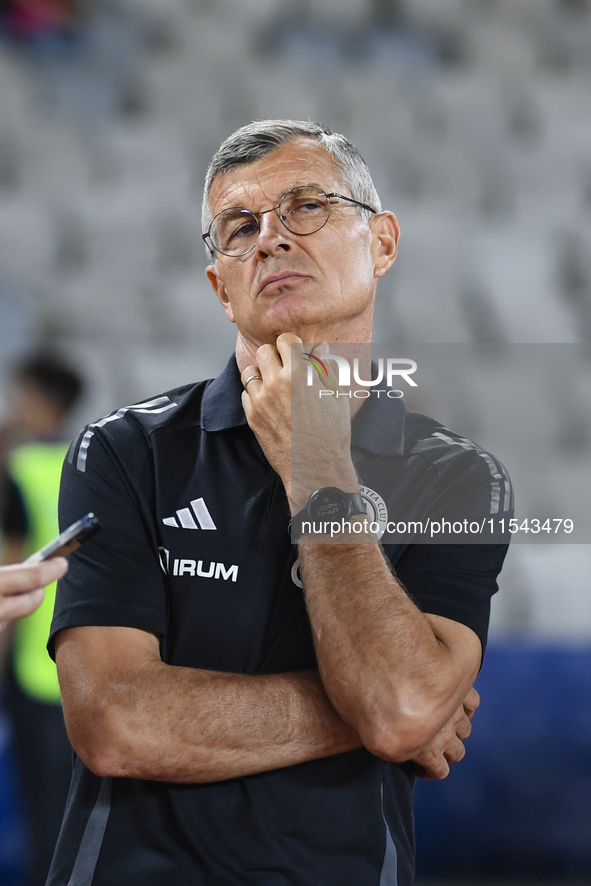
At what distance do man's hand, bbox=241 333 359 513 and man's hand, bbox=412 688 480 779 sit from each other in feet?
1.11

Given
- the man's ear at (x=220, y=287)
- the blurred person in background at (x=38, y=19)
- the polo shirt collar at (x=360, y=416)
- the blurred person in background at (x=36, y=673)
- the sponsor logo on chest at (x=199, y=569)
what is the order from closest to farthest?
1. the sponsor logo on chest at (x=199, y=569)
2. the polo shirt collar at (x=360, y=416)
3. the man's ear at (x=220, y=287)
4. the blurred person in background at (x=36, y=673)
5. the blurred person in background at (x=38, y=19)

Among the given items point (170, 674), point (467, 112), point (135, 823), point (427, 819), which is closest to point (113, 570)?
point (170, 674)

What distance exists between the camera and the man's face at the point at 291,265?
131 centimetres

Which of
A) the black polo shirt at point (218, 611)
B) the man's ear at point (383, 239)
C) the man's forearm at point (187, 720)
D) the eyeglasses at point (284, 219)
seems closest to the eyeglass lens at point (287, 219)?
the eyeglasses at point (284, 219)

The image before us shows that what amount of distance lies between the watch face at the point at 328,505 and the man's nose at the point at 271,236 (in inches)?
15.5

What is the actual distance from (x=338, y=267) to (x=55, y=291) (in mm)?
2918

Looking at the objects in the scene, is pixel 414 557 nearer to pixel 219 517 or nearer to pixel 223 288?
pixel 219 517

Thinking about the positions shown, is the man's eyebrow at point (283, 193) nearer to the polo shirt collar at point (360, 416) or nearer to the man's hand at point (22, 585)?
the polo shirt collar at point (360, 416)

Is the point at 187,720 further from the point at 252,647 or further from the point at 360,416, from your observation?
the point at 360,416

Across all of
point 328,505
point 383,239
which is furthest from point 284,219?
point 328,505

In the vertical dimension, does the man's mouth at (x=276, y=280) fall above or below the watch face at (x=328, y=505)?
above

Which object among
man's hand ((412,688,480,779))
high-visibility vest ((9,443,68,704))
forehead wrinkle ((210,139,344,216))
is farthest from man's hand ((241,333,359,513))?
high-visibility vest ((9,443,68,704))

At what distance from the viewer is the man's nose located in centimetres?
Result: 132

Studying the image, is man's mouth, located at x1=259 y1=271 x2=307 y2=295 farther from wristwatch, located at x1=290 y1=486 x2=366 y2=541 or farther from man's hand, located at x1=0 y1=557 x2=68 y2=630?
man's hand, located at x1=0 y1=557 x2=68 y2=630
